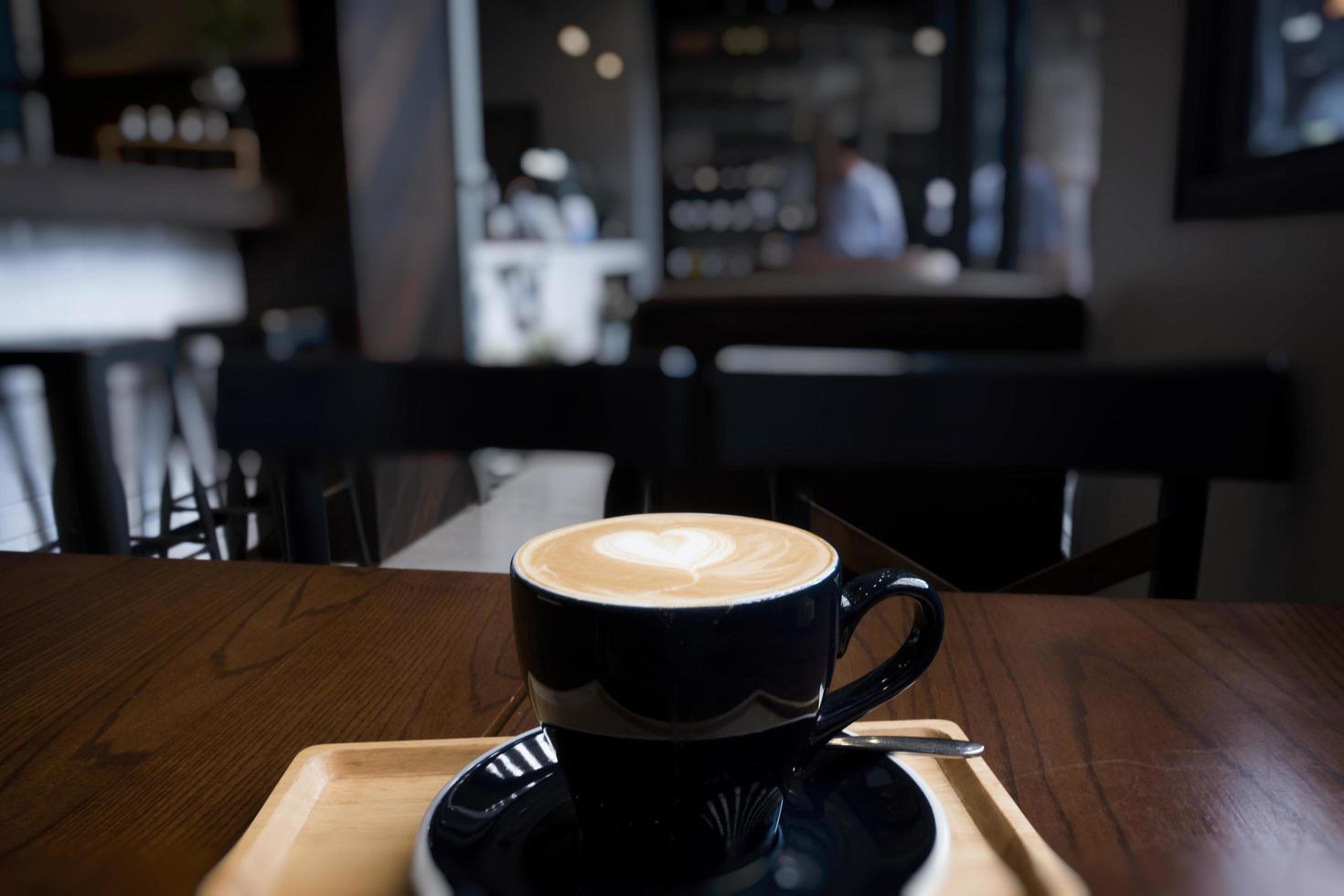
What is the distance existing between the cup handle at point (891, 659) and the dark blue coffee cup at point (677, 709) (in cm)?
2

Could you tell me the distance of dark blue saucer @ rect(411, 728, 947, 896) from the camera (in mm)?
284

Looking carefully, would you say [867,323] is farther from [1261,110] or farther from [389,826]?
[389,826]

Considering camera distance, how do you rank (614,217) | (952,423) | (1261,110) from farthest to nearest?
(614,217)
(1261,110)
(952,423)

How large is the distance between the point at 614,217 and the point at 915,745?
9715 mm

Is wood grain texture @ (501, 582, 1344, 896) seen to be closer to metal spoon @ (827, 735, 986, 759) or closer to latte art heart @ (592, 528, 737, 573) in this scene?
metal spoon @ (827, 735, 986, 759)

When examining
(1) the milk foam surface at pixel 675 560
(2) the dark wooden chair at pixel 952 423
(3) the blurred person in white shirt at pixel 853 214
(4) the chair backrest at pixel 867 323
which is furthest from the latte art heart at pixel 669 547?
(3) the blurred person in white shirt at pixel 853 214

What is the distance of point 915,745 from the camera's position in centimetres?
36

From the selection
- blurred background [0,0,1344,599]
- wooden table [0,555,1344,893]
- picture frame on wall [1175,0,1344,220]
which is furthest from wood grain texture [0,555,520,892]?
picture frame on wall [1175,0,1344,220]

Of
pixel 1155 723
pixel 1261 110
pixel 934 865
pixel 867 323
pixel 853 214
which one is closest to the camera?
pixel 934 865

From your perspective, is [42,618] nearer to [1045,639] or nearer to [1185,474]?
[1045,639]

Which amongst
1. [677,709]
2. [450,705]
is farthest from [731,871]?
[450,705]

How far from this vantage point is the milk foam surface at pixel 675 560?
0.31m

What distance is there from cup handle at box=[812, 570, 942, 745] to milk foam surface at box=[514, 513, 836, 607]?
0.07 feet

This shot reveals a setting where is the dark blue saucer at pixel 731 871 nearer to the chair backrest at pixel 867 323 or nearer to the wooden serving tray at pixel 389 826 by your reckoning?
the wooden serving tray at pixel 389 826
